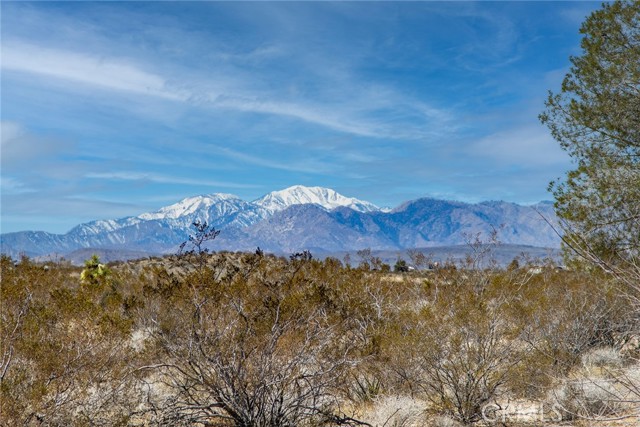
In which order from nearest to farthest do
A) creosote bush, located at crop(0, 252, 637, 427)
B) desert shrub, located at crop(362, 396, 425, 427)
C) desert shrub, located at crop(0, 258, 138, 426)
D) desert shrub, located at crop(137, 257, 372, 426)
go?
desert shrub, located at crop(0, 258, 138, 426)
creosote bush, located at crop(0, 252, 637, 427)
desert shrub, located at crop(137, 257, 372, 426)
desert shrub, located at crop(362, 396, 425, 427)

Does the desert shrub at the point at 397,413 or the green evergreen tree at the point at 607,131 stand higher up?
the green evergreen tree at the point at 607,131

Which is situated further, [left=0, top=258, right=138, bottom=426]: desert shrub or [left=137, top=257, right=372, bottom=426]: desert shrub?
[left=137, top=257, right=372, bottom=426]: desert shrub

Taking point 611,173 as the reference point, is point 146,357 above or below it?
below

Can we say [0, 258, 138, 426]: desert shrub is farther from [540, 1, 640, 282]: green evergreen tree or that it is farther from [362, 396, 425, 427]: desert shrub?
[540, 1, 640, 282]: green evergreen tree

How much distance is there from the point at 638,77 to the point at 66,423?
516 inches

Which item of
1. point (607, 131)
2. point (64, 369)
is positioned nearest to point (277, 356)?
point (64, 369)

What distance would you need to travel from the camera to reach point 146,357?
8.23 metres

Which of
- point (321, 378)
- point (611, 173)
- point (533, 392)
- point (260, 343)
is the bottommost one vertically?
point (533, 392)

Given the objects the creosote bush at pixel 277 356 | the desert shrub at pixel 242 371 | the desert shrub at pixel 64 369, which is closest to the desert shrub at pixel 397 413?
the creosote bush at pixel 277 356

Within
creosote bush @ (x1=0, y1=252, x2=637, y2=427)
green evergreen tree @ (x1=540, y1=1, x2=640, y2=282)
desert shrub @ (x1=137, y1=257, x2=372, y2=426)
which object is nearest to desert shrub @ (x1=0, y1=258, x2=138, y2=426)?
creosote bush @ (x1=0, y1=252, x2=637, y2=427)

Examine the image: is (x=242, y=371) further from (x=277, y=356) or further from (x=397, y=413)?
(x=397, y=413)

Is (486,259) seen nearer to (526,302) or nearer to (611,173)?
(526,302)

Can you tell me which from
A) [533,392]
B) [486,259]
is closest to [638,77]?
[486,259]

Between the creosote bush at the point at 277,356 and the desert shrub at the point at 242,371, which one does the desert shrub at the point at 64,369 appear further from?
the desert shrub at the point at 242,371
